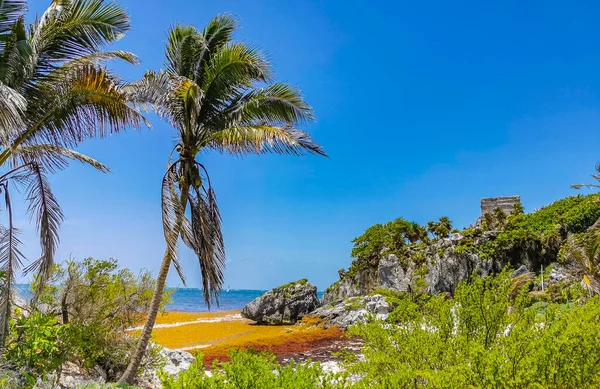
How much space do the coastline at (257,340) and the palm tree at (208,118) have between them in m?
2.70

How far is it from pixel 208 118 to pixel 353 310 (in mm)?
17534

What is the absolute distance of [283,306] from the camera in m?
27.8

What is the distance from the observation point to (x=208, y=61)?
32.8 ft

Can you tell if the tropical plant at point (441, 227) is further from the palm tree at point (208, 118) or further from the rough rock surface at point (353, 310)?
the palm tree at point (208, 118)

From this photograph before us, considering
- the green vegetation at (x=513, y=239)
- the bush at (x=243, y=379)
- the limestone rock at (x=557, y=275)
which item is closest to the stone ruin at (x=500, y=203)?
the green vegetation at (x=513, y=239)

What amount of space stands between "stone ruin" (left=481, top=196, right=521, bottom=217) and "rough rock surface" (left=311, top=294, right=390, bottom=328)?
19210mm

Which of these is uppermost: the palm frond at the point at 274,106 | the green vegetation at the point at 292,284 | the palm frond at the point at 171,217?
the palm frond at the point at 274,106

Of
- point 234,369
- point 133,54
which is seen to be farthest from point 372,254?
point 234,369

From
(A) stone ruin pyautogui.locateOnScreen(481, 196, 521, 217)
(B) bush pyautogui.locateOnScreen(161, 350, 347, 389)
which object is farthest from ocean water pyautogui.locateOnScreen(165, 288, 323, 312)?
(A) stone ruin pyautogui.locateOnScreen(481, 196, 521, 217)

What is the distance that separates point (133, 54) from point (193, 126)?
71.4 inches

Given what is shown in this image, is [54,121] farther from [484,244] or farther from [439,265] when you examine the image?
[484,244]

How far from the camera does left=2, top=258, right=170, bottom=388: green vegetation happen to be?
24.7ft

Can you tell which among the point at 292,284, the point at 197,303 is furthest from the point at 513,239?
the point at 197,303

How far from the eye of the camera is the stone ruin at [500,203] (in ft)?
123
